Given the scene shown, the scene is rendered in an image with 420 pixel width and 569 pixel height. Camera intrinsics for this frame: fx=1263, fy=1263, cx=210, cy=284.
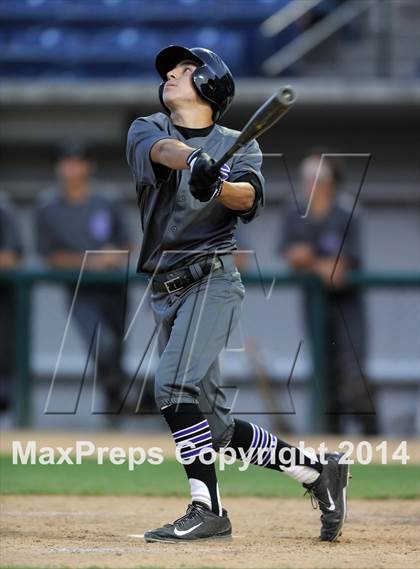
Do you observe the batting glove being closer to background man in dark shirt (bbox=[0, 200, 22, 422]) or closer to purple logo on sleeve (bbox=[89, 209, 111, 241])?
purple logo on sleeve (bbox=[89, 209, 111, 241])

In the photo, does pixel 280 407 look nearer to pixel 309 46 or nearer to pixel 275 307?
pixel 275 307

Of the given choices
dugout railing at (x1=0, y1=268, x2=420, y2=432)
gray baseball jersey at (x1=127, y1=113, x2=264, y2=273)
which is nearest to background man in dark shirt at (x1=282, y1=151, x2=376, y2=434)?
dugout railing at (x1=0, y1=268, x2=420, y2=432)

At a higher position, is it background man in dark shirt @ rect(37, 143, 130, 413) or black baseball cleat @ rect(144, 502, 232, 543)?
background man in dark shirt @ rect(37, 143, 130, 413)

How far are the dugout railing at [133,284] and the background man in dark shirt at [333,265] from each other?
67mm

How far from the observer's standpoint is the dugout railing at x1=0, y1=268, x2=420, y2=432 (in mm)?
10258

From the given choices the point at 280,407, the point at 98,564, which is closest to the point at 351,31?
the point at 280,407

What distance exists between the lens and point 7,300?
10859 mm

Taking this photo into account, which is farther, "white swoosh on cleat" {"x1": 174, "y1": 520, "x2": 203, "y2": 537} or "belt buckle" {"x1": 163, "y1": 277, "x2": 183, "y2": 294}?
"belt buckle" {"x1": 163, "y1": 277, "x2": 183, "y2": 294}

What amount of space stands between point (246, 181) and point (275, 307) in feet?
20.8

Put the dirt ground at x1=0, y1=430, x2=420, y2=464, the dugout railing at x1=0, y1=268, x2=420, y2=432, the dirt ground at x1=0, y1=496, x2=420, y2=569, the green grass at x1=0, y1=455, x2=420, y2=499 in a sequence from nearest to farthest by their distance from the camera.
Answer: the dirt ground at x1=0, y1=496, x2=420, y2=569 → the green grass at x1=0, y1=455, x2=420, y2=499 → the dirt ground at x1=0, y1=430, x2=420, y2=464 → the dugout railing at x1=0, y1=268, x2=420, y2=432

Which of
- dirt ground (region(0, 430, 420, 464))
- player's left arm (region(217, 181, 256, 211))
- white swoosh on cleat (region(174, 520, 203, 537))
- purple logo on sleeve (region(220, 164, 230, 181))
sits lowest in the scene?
dirt ground (region(0, 430, 420, 464))

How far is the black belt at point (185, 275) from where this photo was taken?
207 inches

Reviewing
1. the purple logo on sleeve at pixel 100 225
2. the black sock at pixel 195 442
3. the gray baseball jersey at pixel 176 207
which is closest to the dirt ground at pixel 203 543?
the black sock at pixel 195 442

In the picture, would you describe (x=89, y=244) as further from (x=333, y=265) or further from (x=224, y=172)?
(x=224, y=172)
